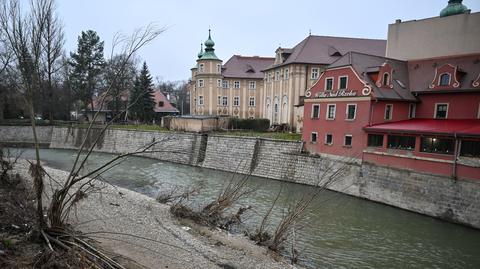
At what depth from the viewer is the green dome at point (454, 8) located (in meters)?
24.7

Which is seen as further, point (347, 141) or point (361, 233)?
point (347, 141)

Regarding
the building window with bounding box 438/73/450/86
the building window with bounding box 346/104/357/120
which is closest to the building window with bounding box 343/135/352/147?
the building window with bounding box 346/104/357/120

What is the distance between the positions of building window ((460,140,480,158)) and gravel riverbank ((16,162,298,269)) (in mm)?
11275

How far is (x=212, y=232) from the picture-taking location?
10594 millimetres

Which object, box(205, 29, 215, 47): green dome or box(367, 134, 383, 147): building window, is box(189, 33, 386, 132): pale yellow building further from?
box(367, 134, 383, 147): building window

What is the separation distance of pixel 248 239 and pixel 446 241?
27.2ft

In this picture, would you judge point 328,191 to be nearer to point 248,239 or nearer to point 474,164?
point 474,164

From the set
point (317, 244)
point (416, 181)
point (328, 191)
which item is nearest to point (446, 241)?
point (416, 181)

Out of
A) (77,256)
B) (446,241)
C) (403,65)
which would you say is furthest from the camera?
(403,65)

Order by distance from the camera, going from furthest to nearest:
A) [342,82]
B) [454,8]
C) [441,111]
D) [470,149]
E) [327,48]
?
[327,48], [454,8], [342,82], [441,111], [470,149]

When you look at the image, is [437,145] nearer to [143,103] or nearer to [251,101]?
[251,101]

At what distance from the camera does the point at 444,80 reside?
61.8ft

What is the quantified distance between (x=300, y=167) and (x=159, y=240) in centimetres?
1398

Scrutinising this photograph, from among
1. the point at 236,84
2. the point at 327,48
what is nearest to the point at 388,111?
the point at 327,48
